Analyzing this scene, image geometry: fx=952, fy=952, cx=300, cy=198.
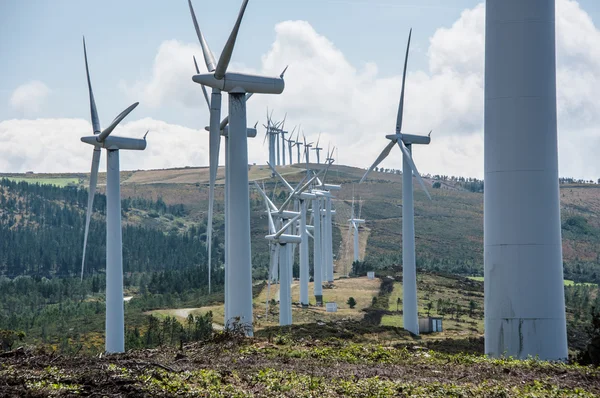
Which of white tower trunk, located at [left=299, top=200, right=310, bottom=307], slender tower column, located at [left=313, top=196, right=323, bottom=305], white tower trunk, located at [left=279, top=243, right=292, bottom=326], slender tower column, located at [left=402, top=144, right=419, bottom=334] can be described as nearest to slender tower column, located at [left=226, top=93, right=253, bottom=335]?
slender tower column, located at [left=402, top=144, right=419, bottom=334]

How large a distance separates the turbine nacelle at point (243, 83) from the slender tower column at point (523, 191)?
1652 centimetres

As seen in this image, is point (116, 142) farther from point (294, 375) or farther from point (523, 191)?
point (294, 375)

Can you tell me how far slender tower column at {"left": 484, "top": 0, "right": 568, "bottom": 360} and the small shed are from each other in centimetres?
4775

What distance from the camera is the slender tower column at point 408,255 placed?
221 feet

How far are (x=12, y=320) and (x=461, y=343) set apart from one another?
5620cm

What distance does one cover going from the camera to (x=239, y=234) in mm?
40000

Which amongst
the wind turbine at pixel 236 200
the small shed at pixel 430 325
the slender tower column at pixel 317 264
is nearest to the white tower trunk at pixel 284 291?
the small shed at pixel 430 325

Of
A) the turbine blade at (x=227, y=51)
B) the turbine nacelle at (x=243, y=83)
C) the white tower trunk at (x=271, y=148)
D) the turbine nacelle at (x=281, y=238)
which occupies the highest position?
the white tower trunk at (x=271, y=148)

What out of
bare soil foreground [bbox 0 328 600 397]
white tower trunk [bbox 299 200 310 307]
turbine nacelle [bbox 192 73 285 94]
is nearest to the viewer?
bare soil foreground [bbox 0 328 600 397]

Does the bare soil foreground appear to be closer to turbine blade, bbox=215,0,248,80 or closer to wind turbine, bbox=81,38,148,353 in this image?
turbine blade, bbox=215,0,248,80

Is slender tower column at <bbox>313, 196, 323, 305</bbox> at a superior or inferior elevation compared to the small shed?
superior

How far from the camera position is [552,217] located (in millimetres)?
25844

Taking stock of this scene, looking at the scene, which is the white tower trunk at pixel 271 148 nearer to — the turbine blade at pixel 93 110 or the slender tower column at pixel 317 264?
the slender tower column at pixel 317 264

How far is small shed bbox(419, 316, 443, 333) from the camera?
242ft
